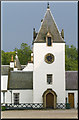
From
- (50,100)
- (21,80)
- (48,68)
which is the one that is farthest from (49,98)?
(21,80)

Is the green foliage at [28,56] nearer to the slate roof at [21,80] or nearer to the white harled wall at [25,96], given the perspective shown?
the slate roof at [21,80]

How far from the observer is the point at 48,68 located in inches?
1059

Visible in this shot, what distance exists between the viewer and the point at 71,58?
5044 cm

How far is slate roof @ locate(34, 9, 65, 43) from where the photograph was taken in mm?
27083

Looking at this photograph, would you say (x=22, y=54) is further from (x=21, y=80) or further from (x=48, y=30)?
(x=48, y=30)

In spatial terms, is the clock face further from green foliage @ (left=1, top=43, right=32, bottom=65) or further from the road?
green foliage @ (left=1, top=43, right=32, bottom=65)

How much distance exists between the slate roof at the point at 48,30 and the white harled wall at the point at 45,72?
46 centimetres

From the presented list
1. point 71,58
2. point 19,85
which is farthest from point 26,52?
point 19,85

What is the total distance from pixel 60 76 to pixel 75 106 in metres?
3.26

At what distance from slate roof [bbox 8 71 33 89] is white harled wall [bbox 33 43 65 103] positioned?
4.22 feet

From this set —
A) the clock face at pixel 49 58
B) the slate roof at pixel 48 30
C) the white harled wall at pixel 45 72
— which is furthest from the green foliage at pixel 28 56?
the clock face at pixel 49 58

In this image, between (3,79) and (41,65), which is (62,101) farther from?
(3,79)

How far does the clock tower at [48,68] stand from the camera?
26.8m

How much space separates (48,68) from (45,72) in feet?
1.46
